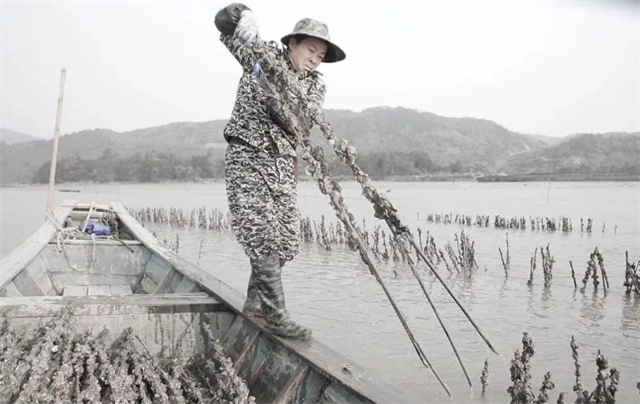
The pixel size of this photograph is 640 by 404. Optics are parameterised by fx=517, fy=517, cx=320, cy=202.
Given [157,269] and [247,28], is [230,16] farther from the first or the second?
[157,269]

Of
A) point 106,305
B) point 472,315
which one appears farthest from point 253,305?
point 472,315

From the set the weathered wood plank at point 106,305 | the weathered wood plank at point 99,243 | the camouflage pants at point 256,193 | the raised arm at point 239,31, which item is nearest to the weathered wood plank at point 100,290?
the weathered wood plank at point 99,243

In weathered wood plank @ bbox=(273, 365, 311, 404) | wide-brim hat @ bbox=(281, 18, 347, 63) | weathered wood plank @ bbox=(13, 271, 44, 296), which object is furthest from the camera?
weathered wood plank @ bbox=(13, 271, 44, 296)

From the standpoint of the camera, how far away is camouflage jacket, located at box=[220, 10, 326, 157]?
2.91 meters

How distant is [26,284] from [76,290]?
1.06 m

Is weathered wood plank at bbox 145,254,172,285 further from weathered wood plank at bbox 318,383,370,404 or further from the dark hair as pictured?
weathered wood plank at bbox 318,383,370,404

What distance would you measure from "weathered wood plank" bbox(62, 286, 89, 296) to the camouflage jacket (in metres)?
3.77

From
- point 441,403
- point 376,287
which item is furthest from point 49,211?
point 441,403

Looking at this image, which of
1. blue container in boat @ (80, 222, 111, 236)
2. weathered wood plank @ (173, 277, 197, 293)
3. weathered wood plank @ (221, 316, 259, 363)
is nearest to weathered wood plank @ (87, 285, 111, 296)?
weathered wood plank @ (173, 277, 197, 293)

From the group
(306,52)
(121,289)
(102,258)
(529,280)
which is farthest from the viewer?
(529,280)

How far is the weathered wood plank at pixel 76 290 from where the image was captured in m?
5.73

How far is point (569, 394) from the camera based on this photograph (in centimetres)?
392

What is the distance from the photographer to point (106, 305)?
3.20 meters

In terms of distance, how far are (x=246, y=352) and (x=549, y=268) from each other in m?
5.89
